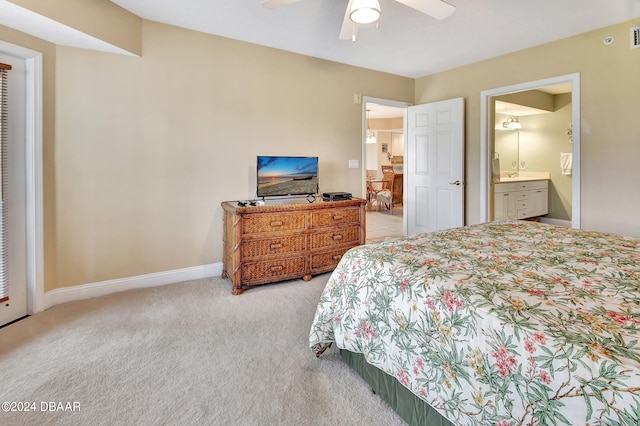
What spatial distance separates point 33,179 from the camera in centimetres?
250

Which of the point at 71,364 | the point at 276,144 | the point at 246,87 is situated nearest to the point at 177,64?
the point at 246,87

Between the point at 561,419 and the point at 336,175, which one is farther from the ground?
the point at 336,175

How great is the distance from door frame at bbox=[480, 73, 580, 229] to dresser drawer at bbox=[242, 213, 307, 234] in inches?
94.5

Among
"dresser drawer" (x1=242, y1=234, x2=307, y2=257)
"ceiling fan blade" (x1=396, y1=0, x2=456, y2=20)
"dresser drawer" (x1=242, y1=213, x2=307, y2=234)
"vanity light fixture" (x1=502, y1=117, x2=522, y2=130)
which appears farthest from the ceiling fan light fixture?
"vanity light fixture" (x1=502, y1=117, x2=522, y2=130)

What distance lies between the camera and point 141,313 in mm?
2555

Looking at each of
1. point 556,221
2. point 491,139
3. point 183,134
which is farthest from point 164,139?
point 556,221

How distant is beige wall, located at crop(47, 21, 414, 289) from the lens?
277 cm

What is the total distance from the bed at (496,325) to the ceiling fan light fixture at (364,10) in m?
1.43

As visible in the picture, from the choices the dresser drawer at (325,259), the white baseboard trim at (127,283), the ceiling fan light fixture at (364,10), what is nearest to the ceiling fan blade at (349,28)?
the ceiling fan light fixture at (364,10)

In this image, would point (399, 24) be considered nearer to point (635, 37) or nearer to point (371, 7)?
point (371, 7)

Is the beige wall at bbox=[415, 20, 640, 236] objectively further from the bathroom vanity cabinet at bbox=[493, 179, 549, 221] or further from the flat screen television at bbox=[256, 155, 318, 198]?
the flat screen television at bbox=[256, 155, 318, 198]

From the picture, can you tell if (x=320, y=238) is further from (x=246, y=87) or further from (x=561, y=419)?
(x=561, y=419)

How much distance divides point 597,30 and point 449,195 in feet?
7.09

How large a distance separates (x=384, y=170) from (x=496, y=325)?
8.20 meters
